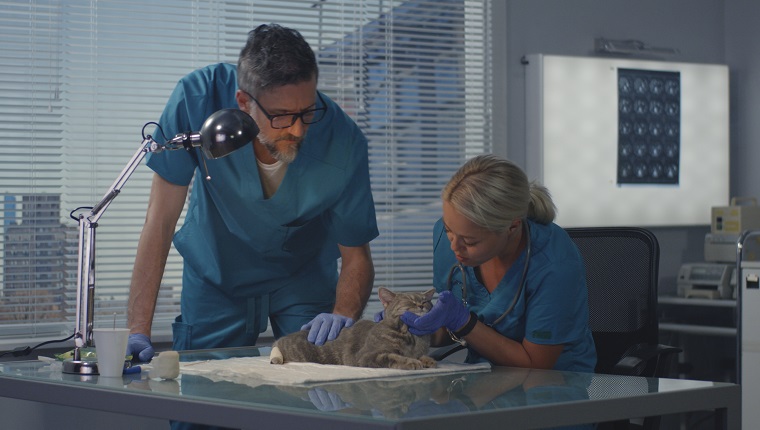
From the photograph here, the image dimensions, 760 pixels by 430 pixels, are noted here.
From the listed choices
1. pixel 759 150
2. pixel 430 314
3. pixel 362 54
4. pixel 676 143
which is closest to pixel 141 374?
pixel 430 314

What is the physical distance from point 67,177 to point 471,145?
5.37 feet

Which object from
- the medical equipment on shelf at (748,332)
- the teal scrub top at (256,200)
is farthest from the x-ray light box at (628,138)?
the teal scrub top at (256,200)

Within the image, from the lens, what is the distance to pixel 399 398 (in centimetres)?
146

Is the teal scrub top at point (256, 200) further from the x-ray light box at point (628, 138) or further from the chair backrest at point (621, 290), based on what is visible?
the x-ray light box at point (628, 138)

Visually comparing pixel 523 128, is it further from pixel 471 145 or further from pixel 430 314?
pixel 430 314

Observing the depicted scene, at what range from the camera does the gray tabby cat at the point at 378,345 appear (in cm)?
183

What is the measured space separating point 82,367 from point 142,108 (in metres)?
1.76

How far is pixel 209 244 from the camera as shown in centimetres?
249

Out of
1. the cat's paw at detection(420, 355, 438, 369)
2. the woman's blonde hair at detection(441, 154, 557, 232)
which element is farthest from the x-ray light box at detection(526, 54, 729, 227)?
the cat's paw at detection(420, 355, 438, 369)

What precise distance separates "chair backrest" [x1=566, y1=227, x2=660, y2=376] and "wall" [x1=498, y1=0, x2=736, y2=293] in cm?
154

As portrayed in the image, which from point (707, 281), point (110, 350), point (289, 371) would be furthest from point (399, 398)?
point (707, 281)

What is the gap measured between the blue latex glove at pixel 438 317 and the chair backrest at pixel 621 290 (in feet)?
2.39

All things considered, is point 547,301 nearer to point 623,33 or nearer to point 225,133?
point 225,133

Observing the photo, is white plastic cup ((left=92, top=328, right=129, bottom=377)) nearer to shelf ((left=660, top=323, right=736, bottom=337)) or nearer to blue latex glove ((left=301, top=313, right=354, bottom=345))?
blue latex glove ((left=301, top=313, right=354, bottom=345))
